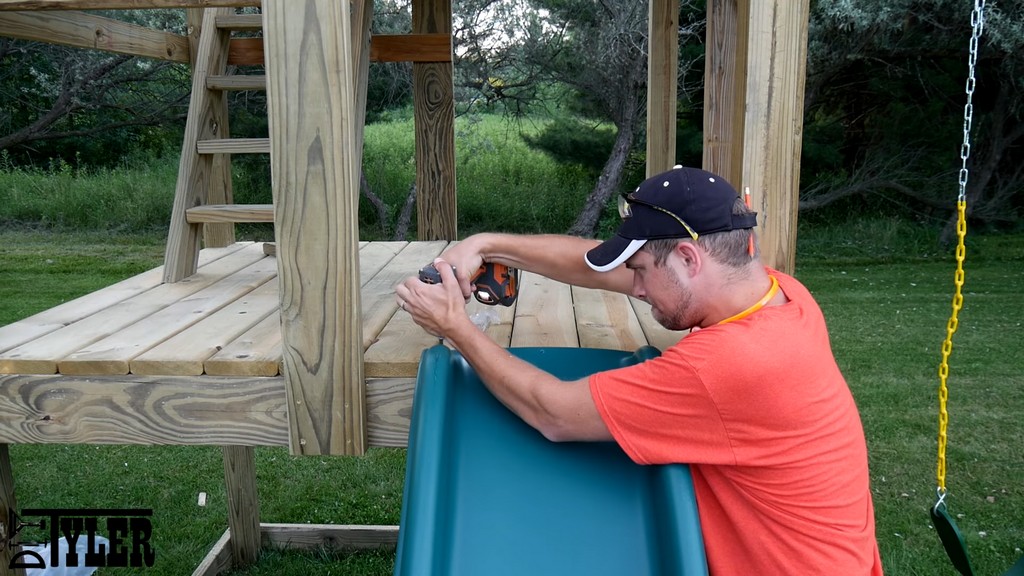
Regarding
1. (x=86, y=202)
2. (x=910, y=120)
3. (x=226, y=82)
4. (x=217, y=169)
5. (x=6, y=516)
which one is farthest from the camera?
(x=86, y=202)

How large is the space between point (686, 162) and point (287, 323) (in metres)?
9.04

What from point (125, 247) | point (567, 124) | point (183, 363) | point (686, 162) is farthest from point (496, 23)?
point (183, 363)

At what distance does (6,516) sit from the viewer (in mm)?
2754

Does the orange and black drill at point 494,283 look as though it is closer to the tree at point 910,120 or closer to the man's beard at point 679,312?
the man's beard at point 679,312

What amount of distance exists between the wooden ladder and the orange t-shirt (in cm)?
189

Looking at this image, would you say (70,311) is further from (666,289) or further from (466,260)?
(666,289)

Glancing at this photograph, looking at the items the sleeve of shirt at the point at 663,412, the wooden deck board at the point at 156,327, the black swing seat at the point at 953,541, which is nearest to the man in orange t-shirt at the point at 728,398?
the sleeve of shirt at the point at 663,412

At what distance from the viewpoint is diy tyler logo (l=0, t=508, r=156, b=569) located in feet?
12.4

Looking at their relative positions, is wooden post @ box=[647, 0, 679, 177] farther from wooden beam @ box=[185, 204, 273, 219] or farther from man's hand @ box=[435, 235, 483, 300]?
man's hand @ box=[435, 235, 483, 300]

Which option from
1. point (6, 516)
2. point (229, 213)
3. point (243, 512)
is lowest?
point (243, 512)

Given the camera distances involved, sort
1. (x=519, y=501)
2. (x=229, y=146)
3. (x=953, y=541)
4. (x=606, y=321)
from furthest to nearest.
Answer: (x=229, y=146), (x=606, y=321), (x=953, y=541), (x=519, y=501)

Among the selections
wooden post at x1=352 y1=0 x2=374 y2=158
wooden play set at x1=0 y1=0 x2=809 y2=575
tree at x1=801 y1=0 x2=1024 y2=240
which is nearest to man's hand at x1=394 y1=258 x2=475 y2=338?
wooden play set at x1=0 y1=0 x2=809 y2=575

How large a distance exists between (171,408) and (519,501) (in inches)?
41.6

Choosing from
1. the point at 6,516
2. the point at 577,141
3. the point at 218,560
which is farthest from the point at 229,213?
the point at 577,141
